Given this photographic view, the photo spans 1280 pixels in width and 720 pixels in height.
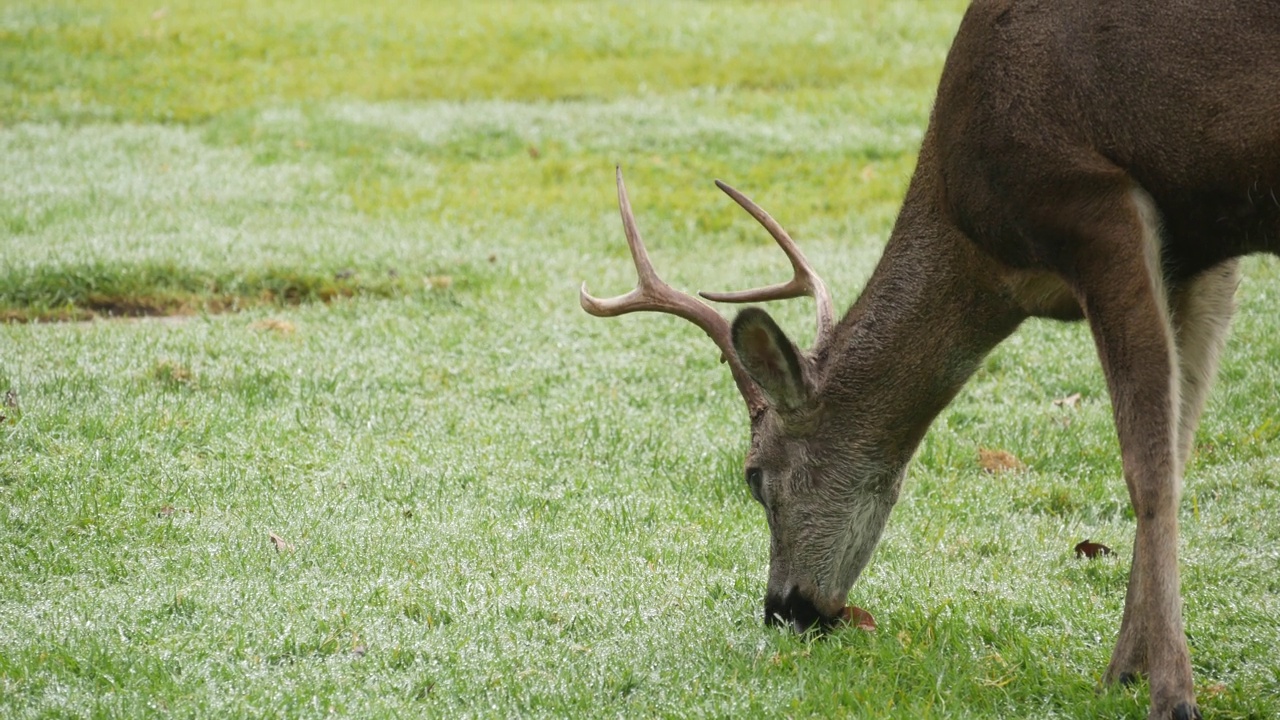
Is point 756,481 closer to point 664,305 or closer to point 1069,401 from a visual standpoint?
point 664,305

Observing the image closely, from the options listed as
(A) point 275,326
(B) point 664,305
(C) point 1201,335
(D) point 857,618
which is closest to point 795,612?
(D) point 857,618

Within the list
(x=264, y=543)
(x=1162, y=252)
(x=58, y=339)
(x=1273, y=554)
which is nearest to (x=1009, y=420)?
(x=1273, y=554)

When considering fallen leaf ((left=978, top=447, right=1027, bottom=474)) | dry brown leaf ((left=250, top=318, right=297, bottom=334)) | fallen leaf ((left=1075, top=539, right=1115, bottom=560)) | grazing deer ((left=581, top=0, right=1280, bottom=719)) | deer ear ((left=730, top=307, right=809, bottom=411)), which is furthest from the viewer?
dry brown leaf ((left=250, top=318, right=297, bottom=334))

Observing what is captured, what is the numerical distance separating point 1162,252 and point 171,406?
4.76m

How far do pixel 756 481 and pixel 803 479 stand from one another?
0.68 feet

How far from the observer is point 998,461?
6633mm

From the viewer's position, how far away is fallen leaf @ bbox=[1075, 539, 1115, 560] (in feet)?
18.2

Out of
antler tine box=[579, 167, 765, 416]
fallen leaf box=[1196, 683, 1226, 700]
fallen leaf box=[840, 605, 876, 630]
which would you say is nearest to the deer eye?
antler tine box=[579, 167, 765, 416]

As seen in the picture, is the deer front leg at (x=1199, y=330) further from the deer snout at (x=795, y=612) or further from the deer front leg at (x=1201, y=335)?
the deer snout at (x=795, y=612)

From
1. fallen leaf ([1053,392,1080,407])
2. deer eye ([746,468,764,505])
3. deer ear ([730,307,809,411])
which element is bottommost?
fallen leaf ([1053,392,1080,407])

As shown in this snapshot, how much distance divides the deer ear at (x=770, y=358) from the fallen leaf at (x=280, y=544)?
1.93 metres

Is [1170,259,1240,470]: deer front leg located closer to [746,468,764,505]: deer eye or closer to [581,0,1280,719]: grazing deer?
[581,0,1280,719]: grazing deer

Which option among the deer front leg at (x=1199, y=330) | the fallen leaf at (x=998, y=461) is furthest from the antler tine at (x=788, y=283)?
the fallen leaf at (x=998, y=461)

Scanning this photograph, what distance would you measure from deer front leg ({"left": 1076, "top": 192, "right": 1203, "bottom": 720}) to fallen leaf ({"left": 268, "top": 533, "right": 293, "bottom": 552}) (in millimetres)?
3084
